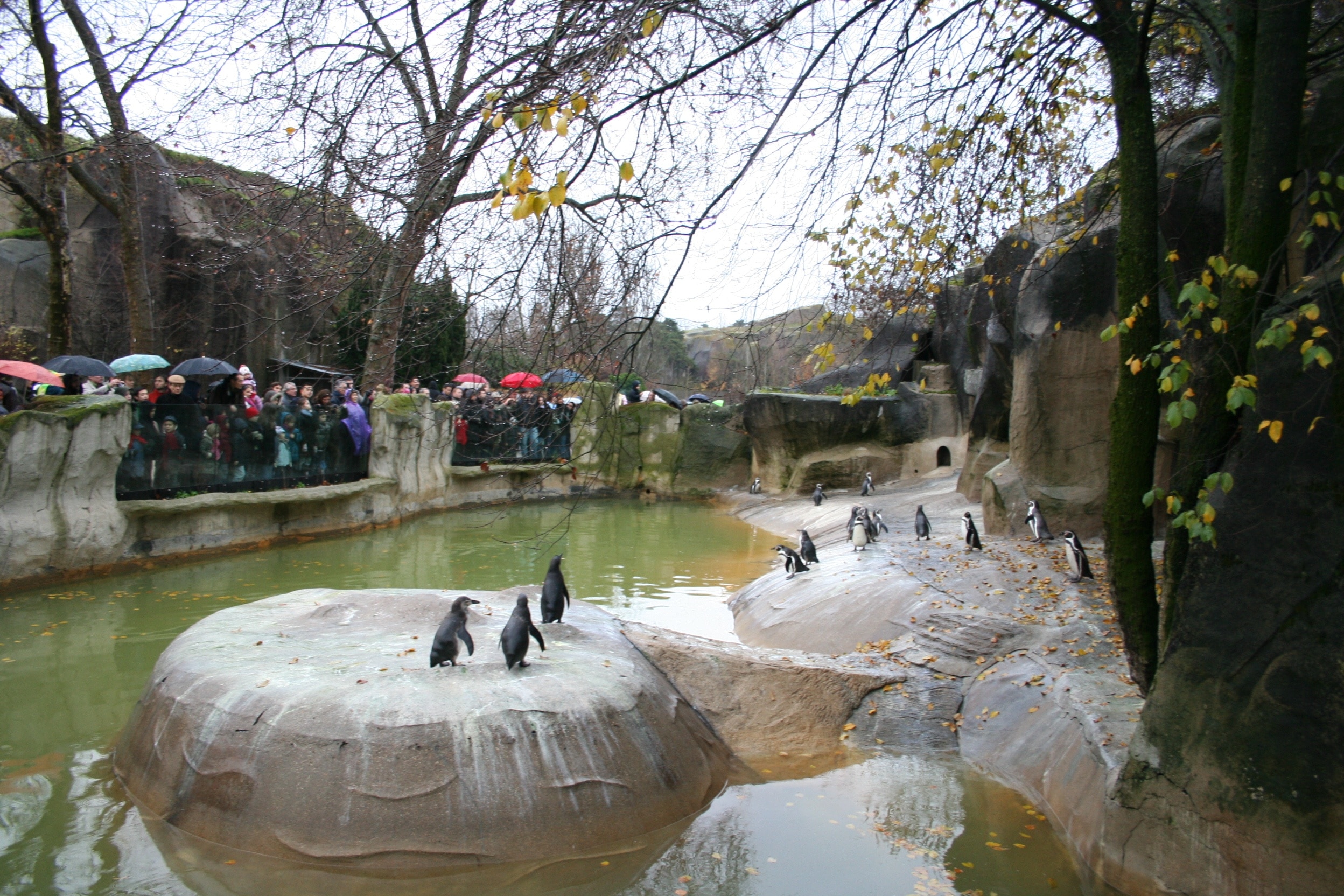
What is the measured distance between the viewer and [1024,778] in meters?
5.53

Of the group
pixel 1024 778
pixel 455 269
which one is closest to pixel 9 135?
pixel 455 269

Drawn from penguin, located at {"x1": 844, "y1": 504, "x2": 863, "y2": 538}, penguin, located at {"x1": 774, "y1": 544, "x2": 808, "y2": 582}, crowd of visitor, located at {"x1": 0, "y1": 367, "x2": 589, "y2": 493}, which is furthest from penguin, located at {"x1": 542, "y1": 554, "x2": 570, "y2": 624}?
penguin, located at {"x1": 844, "y1": 504, "x2": 863, "y2": 538}

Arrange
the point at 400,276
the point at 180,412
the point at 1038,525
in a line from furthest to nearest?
the point at 180,412 → the point at 1038,525 → the point at 400,276

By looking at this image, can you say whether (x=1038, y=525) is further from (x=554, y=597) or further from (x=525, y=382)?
(x=525, y=382)

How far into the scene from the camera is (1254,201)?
414cm

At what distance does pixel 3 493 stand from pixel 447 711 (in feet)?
26.3

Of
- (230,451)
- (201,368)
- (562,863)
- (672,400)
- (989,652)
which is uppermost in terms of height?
(201,368)

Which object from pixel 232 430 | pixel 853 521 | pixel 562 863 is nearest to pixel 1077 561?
pixel 853 521

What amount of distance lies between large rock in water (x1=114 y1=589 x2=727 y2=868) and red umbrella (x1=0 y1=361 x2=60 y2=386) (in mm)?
8238

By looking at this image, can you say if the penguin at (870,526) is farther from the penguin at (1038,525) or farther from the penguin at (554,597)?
the penguin at (554,597)

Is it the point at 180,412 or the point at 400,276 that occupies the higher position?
the point at 400,276

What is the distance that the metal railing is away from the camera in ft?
39.1

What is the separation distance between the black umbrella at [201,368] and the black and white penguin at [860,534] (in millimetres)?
9586

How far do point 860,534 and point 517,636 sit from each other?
7.30 meters
